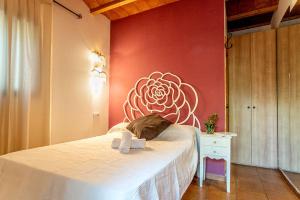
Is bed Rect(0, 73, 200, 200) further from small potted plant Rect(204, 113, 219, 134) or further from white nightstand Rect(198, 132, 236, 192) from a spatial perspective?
small potted plant Rect(204, 113, 219, 134)

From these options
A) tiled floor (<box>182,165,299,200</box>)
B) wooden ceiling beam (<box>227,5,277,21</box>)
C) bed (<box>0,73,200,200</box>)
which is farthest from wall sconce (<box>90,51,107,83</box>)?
wooden ceiling beam (<box>227,5,277,21</box>)

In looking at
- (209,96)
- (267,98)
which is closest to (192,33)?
(209,96)

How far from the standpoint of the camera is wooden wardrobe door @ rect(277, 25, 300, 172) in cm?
276

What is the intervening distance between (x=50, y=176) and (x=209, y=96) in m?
2.21

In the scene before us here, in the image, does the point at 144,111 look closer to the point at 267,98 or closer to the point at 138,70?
the point at 138,70

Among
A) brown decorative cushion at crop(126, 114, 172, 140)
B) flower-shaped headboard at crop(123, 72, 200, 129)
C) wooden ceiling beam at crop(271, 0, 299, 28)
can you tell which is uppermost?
wooden ceiling beam at crop(271, 0, 299, 28)

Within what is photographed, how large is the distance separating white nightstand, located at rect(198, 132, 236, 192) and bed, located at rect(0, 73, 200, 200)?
1.68ft

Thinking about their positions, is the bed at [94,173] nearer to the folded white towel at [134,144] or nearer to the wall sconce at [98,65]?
the folded white towel at [134,144]

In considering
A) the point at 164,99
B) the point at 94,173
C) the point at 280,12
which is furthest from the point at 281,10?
the point at 94,173

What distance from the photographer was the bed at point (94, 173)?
111 cm

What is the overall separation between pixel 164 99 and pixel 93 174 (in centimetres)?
200

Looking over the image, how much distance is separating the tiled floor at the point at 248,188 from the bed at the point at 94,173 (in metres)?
0.50

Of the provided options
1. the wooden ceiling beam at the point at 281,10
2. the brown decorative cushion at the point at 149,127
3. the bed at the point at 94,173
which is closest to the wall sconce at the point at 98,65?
the brown decorative cushion at the point at 149,127

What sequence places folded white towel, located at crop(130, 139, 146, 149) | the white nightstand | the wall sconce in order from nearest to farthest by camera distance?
folded white towel, located at crop(130, 139, 146, 149)
the white nightstand
the wall sconce
